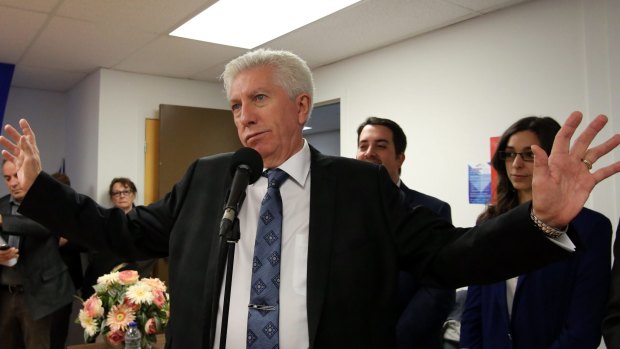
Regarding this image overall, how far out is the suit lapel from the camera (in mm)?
1095

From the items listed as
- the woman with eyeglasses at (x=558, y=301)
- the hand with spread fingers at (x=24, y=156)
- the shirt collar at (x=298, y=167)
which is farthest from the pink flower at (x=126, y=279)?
the woman with eyeglasses at (x=558, y=301)

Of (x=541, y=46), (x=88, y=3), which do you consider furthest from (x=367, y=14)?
(x=88, y=3)

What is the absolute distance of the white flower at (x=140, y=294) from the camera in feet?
7.19

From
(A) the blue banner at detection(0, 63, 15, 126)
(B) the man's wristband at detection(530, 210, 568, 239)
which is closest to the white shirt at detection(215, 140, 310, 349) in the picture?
(B) the man's wristband at detection(530, 210, 568, 239)

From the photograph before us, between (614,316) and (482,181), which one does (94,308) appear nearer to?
(614,316)

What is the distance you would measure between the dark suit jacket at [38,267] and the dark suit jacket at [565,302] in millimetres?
2747

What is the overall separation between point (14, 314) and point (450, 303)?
9.28 ft

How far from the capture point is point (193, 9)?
3.18 meters

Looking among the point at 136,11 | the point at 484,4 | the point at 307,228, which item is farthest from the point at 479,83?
the point at 307,228

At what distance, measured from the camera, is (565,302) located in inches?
64.2

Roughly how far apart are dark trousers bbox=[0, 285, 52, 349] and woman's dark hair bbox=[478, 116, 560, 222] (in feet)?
9.38

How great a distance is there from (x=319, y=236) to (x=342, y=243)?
0.06 metres

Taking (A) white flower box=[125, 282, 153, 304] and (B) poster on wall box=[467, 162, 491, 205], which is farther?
(B) poster on wall box=[467, 162, 491, 205]

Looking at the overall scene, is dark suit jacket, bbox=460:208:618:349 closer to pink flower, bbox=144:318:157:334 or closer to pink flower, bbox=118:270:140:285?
pink flower, bbox=144:318:157:334
